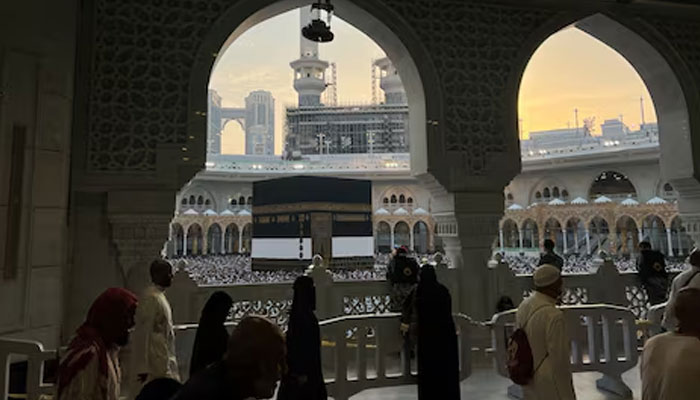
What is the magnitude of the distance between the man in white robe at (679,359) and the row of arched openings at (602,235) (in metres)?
16.4

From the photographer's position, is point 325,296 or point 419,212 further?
point 419,212

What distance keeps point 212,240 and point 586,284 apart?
60.6ft

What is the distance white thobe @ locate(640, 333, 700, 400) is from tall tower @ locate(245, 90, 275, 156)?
129 ft

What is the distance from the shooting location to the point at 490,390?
9.95 feet

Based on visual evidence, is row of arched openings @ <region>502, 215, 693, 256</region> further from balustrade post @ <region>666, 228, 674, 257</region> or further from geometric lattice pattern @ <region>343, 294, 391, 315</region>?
geometric lattice pattern @ <region>343, 294, 391, 315</region>

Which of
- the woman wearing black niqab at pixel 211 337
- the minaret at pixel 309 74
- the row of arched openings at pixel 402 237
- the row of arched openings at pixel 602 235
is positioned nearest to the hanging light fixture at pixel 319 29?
the woman wearing black niqab at pixel 211 337

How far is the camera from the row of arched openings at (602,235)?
1547 centimetres

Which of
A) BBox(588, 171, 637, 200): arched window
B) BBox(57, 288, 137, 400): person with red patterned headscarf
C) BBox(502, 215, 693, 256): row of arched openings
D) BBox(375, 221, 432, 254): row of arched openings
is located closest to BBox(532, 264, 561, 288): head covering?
BBox(57, 288, 137, 400): person with red patterned headscarf

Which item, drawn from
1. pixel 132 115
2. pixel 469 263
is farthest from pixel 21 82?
pixel 469 263

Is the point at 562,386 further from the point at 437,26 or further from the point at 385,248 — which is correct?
the point at 385,248

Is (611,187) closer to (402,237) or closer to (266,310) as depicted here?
(402,237)

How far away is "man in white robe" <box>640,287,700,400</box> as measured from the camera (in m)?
1.34

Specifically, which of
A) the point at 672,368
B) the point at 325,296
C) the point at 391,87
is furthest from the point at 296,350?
the point at 391,87

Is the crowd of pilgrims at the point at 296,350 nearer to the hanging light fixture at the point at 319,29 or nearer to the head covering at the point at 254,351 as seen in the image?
the head covering at the point at 254,351
